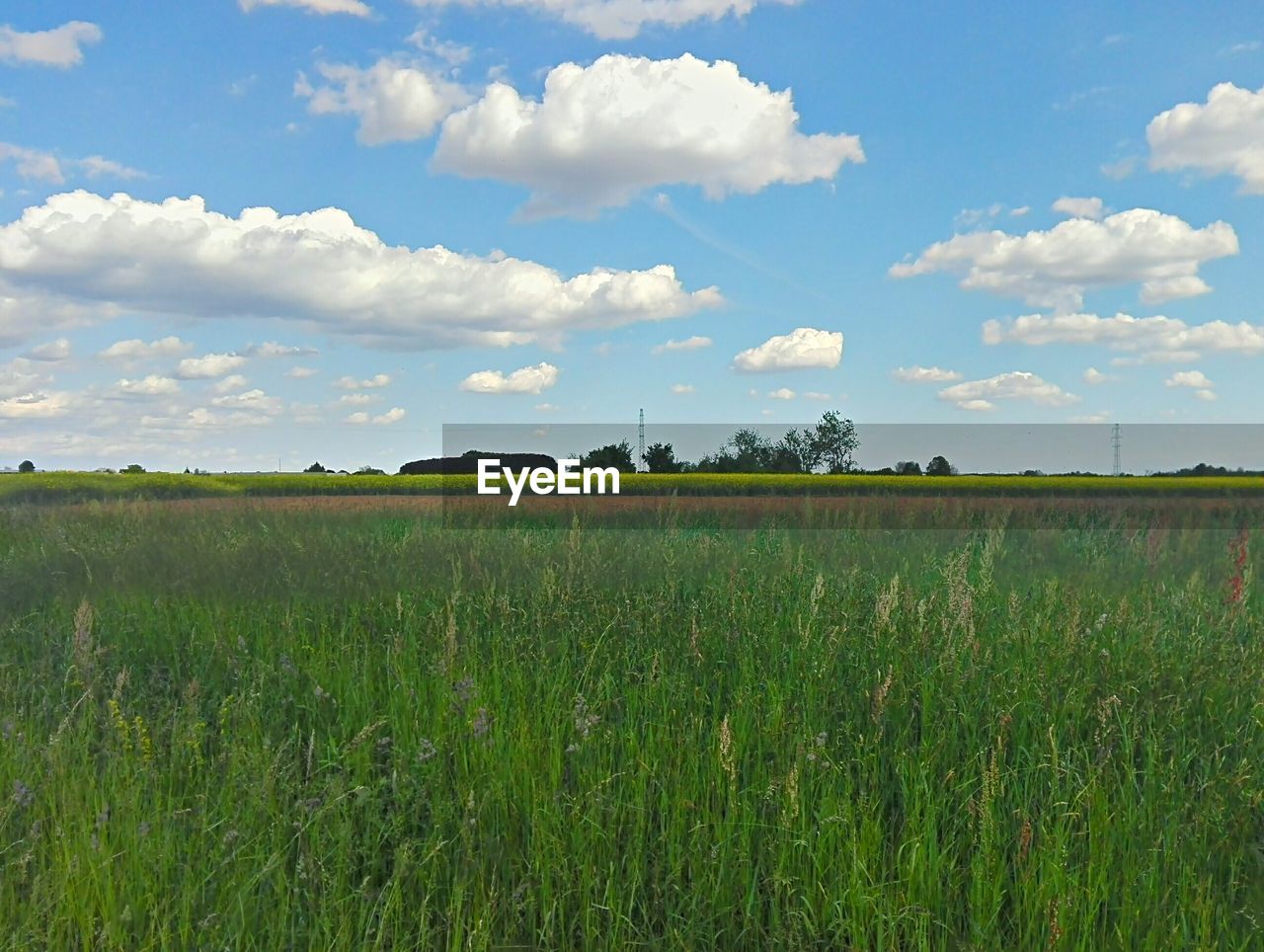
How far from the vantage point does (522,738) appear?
8.69 ft

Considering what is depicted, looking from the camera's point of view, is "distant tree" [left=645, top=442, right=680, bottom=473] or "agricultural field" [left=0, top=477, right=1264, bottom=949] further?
"distant tree" [left=645, top=442, right=680, bottom=473]

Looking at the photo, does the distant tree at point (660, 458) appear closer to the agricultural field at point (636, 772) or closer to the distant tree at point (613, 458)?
the distant tree at point (613, 458)

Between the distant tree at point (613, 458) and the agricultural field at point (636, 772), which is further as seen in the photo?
the distant tree at point (613, 458)

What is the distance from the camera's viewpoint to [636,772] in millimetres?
2619

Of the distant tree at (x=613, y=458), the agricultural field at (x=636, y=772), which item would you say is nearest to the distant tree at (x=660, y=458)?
the distant tree at (x=613, y=458)

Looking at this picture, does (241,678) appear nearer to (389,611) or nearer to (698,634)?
(389,611)

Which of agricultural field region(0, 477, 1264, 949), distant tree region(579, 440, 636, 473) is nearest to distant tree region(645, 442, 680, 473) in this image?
distant tree region(579, 440, 636, 473)

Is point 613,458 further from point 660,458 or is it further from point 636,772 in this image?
point 636,772

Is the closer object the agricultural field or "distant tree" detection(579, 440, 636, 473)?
the agricultural field

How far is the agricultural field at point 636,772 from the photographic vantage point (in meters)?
2.07

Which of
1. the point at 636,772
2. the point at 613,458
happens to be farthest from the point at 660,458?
the point at 636,772

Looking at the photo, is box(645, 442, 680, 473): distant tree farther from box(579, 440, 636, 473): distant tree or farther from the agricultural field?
the agricultural field

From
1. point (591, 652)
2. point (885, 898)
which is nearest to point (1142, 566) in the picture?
point (591, 652)

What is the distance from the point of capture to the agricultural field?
2.07 meters
